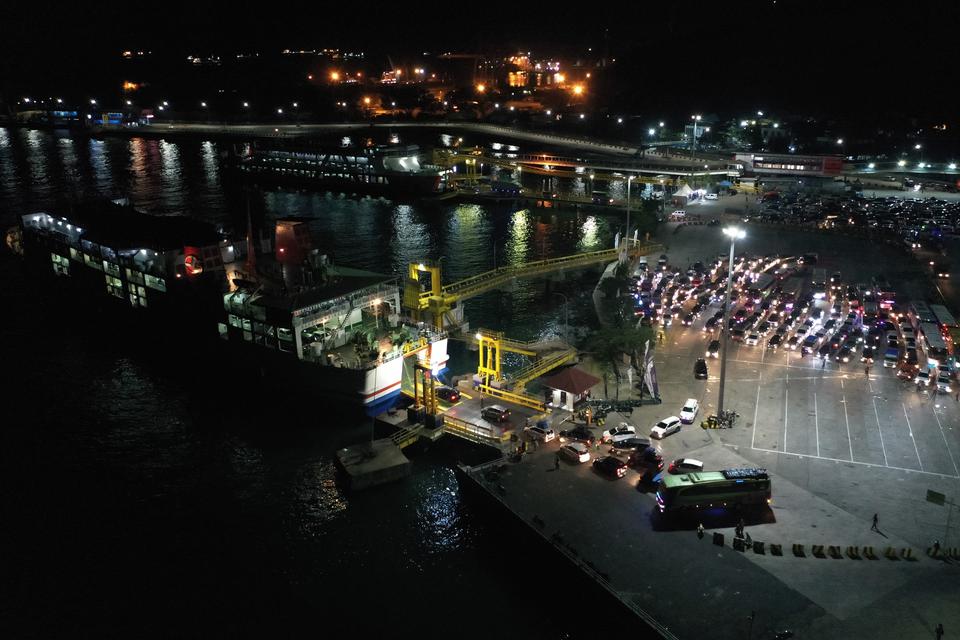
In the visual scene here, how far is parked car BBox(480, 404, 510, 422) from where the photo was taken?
2959cm

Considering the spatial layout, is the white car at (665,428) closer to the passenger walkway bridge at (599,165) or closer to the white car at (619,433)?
the white car at (619,433)

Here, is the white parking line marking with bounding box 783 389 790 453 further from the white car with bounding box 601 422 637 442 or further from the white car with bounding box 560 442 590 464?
the white car with bounding box 560 442 590 464

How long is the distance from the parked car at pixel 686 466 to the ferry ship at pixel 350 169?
75920mm

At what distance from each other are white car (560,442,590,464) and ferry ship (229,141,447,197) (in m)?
73.9

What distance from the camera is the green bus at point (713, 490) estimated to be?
22172 mm

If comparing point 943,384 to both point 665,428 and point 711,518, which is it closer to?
point 665,428

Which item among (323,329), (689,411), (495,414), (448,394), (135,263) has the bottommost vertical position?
(448,394)

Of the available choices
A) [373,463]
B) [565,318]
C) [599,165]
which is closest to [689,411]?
[373,463]

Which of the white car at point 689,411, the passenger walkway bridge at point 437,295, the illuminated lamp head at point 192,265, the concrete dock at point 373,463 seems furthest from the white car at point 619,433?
the illuminated lamp head at point 192,265

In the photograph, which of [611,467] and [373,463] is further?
[373,463]

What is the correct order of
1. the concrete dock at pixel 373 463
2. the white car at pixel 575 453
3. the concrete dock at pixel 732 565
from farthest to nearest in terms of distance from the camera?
the concrete dock at pixel 373 463
the white car at pixel 575 453
the concrete dock at pixel 732 565

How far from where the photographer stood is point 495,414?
29703 mm

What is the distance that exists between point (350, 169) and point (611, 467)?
86134mm

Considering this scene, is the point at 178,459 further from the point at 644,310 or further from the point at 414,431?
the point at 644,310
